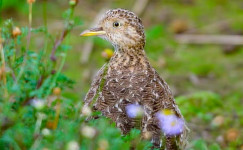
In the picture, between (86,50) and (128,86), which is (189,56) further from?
(128,86)

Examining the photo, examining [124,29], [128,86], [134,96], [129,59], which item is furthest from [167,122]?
[124,29]

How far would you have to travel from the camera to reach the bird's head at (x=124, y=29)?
5523mm

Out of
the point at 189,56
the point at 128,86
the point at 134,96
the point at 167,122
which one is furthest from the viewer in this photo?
the point at 189,56

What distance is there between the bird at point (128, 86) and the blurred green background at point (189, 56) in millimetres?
1479

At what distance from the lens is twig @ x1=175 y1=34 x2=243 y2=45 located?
30.3ft

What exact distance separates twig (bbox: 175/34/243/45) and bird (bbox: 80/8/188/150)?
390cm

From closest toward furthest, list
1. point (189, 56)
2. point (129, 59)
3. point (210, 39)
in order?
point (129, 59)
point (189, 56)
point (210, 39)

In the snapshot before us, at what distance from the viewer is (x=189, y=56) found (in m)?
9.26

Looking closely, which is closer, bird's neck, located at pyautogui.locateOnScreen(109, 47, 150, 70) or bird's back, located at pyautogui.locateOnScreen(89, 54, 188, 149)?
bird's back, located at pyautogui.locateOnScreen(89, 54, 188, 149)

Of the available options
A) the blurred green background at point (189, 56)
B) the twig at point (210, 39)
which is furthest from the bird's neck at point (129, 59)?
the twig at point (210, 39)

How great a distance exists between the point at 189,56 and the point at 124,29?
382cm

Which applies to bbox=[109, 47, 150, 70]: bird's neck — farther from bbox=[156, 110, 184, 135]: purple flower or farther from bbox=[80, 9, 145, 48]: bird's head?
bbox=[156, 110, 184, 135]: purple flower

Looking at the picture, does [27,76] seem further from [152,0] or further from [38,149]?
[152,0]

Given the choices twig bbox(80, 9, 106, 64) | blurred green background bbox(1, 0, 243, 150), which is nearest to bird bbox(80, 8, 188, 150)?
blurred green background bbox(1, 0, 243, 150)
